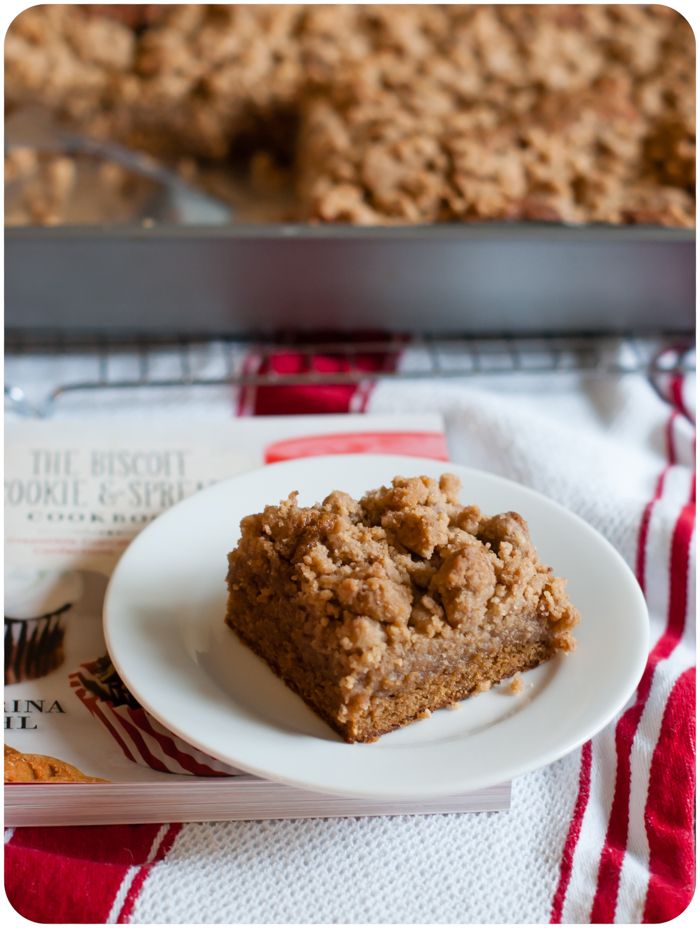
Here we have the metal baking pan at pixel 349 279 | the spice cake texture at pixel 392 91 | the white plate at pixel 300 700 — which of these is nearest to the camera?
the white plate at pixel 300 700

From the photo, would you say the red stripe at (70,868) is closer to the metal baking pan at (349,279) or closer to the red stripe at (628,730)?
the red stripe at (628,730)

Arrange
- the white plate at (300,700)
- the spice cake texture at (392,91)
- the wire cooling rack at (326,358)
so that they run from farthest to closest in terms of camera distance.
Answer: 1. the spice cake texture at (392,91)
2. the wire cooling rack at (326,358)
3. the white plate at (300,700)

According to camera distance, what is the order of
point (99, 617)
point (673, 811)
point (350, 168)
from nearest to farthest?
point (673, 811)
point (99, 617)
point (350, 168)

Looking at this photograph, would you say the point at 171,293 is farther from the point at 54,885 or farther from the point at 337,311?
the point at 54,885

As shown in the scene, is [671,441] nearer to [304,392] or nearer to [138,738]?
[304,392]

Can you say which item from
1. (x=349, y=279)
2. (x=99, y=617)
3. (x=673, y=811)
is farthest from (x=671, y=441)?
(x=99, y=617)

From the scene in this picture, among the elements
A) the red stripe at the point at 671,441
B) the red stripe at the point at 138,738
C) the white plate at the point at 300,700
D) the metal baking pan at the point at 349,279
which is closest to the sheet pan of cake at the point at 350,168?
the metal baking pan at the point at 349,279
